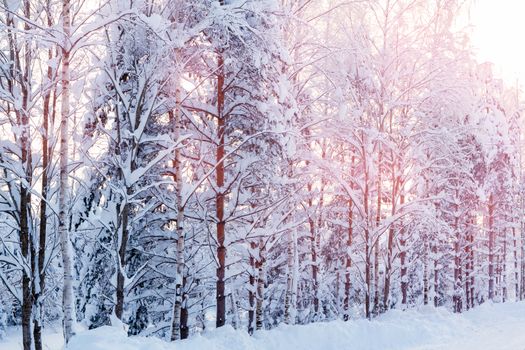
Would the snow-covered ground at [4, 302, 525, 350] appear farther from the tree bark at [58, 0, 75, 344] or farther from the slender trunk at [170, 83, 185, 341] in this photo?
the tree bark at [58, 0, 75, 344]

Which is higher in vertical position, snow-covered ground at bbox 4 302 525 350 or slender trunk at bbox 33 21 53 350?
slender trunk at bbox 33 21 53 350

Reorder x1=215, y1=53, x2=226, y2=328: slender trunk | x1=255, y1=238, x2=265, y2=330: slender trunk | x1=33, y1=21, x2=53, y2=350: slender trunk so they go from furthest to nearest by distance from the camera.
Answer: x1=255, y1=238, x2=265, y2=330: slender trunk
x1=215, y1=53, x2=226, y2=328: slender trunk
x1=33, y1=21, x2=53, y2=350: slender trunk

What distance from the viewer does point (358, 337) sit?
10617mm

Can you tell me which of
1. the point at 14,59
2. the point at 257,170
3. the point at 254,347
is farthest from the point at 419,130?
the point at 14,59

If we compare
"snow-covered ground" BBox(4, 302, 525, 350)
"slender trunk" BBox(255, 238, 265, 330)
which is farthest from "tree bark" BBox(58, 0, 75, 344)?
"slender trunk" BBox(255, 238, 265, 330)

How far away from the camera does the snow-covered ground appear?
7.14m

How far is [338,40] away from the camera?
1385cm

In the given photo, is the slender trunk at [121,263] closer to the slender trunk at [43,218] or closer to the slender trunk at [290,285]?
the slender trunk at [43,218]

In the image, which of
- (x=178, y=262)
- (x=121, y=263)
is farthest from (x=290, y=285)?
(x=121, y=263)

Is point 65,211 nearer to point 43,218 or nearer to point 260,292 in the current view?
point 43,218

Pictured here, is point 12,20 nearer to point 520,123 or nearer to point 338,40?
point 338,40

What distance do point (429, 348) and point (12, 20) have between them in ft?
36.6

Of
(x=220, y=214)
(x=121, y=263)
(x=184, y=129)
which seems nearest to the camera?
(x=121, y=263)

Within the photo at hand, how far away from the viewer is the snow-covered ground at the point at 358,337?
7145mm
